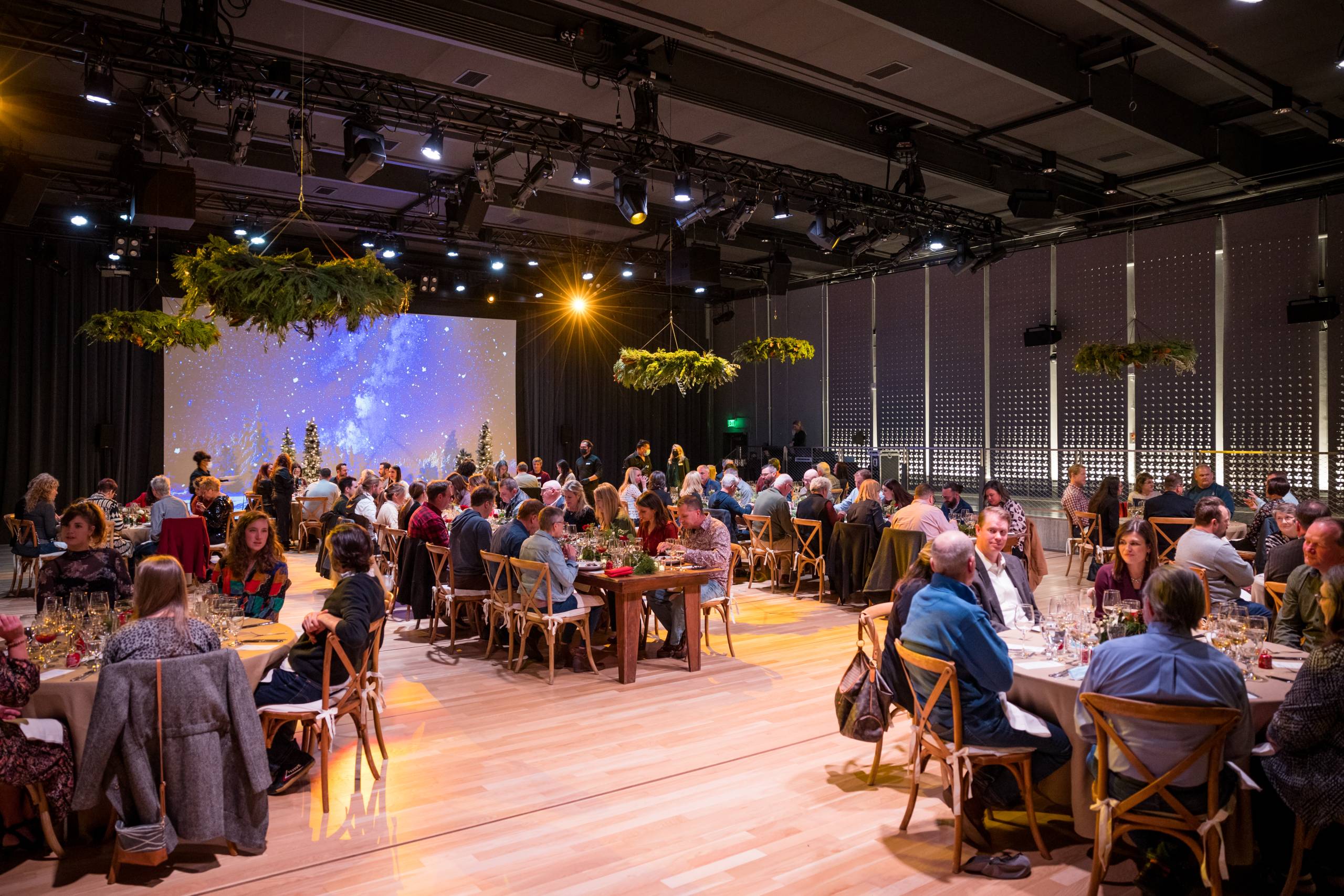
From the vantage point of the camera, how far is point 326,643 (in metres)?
4.16

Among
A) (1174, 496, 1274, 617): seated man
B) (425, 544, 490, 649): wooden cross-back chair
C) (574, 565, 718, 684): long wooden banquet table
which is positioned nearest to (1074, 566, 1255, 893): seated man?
(1174, 496, 1274, 617): seated man

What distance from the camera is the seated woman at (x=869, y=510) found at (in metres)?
8.63

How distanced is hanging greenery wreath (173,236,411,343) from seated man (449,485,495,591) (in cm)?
234

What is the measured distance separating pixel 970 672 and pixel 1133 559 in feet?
5.50

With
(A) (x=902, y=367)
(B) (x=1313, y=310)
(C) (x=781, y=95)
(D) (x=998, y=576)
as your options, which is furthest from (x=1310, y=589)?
(A) (x=902, y=367)

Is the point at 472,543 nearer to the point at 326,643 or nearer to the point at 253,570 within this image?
the point at 253,570

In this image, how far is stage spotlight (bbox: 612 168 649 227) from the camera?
8930 millimetres

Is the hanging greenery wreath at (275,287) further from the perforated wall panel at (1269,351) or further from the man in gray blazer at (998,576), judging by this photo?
the perforated wall panel at (1269,351)

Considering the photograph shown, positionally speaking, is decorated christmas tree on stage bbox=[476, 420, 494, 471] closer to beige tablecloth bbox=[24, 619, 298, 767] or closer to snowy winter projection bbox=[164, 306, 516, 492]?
Answer: snowy winter projection bbox=[164, 306, 516, 492]

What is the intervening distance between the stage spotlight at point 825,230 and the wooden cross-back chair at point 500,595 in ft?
20.9

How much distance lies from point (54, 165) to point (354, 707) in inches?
380

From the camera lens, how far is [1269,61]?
26.8 ft

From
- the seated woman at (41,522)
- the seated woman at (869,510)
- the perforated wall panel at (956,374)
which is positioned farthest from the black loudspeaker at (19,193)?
the perforated wall panel at (956,374)

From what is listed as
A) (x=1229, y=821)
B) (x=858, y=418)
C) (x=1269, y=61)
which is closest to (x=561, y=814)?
(x=1229, y=821)
